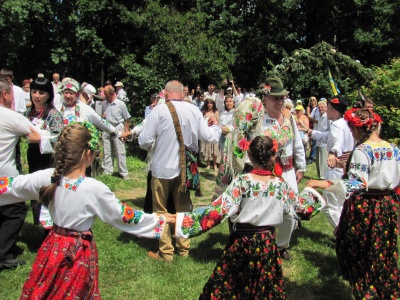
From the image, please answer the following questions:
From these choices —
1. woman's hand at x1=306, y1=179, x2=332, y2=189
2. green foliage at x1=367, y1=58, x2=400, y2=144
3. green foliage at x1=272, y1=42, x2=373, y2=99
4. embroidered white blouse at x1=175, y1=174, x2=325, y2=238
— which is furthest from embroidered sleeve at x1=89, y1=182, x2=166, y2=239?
green foliage at x1=272, y1=42, x2=373, y2=99

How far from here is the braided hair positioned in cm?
315

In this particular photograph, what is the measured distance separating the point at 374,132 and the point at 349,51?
63.8 feet

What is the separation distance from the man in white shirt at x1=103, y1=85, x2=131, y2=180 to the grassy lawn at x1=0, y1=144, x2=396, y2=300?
3.06 m

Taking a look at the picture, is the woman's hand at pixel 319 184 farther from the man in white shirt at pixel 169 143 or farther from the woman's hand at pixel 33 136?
the woman's hand at pixel 33 136

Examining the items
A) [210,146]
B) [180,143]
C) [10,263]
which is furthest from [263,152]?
[210,146]

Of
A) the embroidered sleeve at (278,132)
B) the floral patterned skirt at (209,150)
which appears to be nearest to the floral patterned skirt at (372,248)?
the embroidered sleeve at (278,132)

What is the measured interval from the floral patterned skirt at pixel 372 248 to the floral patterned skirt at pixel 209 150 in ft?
22.0

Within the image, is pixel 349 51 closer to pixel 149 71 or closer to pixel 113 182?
pixel 149 71

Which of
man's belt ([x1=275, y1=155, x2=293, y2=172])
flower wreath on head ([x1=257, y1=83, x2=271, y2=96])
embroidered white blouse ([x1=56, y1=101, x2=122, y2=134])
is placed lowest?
man's belt ([x1=275, y1=155, x2=293, y2=172])

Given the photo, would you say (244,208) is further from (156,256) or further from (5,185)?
(156,256)

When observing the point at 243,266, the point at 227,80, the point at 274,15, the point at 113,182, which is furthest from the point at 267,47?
the point at 243,266

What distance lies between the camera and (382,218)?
365 centimetres

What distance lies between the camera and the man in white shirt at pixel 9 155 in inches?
153

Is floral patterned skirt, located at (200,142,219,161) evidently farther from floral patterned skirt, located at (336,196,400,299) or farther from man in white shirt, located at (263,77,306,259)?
floral patterned skirt, located at (336,196,400,299)
